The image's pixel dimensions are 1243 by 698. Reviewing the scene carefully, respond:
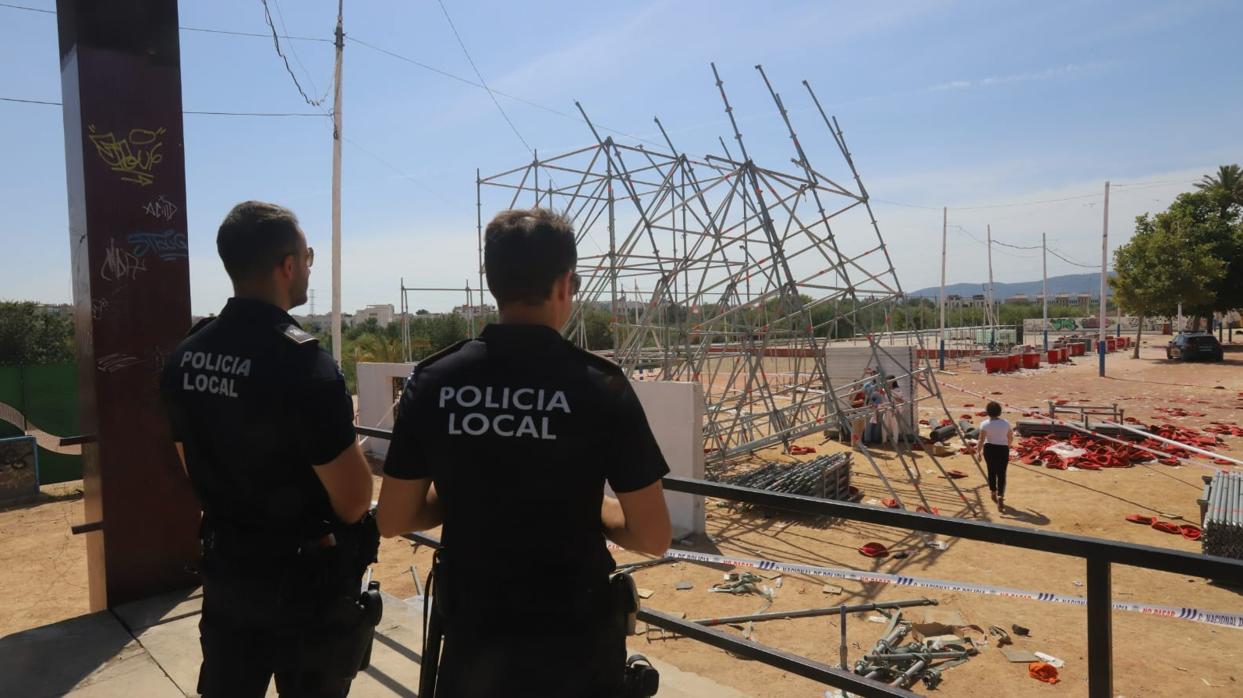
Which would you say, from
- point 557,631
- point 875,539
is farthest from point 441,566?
point 875,539

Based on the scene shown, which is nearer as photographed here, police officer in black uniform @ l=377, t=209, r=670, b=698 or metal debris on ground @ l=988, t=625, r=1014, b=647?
police officer in black uniform @ l=377, t=209, r=670, b=698

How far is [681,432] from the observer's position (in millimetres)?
9234

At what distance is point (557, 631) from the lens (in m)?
1.43

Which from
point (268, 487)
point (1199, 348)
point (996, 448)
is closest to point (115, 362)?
point (268, 487)

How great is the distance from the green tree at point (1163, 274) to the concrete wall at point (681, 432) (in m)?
34.6

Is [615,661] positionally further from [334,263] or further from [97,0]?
[334,263]

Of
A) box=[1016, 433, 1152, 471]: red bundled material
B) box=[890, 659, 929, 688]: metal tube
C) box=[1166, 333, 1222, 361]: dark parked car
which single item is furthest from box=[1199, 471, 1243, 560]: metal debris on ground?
box=[1166, 333, 1222, 361]: dark parked car

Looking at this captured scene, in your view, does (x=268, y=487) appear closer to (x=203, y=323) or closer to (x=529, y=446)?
(x=203, y=323)

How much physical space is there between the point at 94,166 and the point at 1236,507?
1003 cm

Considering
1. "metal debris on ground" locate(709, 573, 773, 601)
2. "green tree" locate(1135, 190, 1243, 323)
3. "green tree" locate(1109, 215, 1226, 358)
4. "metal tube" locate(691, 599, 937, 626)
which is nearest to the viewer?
"metal tube" locate(691, 599, 937, 626)

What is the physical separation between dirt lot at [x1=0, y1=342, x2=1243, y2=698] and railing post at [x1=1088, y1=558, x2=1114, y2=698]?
368 centimetres

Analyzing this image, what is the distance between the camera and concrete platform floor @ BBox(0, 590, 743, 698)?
2941mm

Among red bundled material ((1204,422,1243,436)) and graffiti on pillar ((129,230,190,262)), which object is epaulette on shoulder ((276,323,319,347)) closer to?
graffiti on pillar ((129,230,190,262))

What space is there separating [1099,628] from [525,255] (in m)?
1.82
